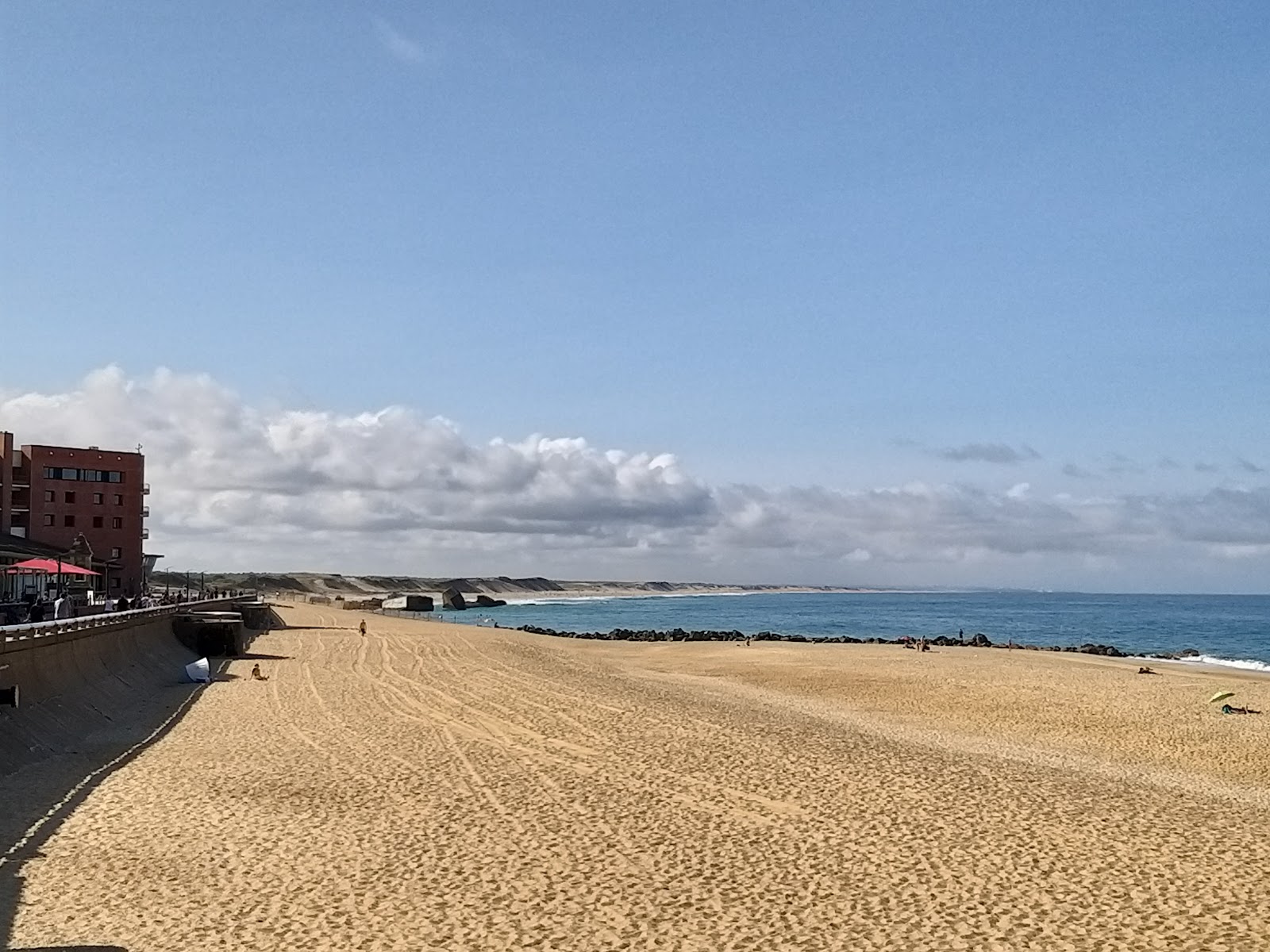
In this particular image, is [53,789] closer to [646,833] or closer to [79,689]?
[79,689]

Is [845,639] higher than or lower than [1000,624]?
higher

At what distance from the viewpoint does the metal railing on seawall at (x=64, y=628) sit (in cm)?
1745

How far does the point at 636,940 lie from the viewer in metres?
8.65

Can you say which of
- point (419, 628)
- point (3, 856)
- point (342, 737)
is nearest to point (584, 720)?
point (342, 737)

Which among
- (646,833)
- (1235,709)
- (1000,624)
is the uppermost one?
(646,833)

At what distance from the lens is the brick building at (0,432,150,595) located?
213ft

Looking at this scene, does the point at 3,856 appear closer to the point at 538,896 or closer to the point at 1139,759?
the point at 538,896

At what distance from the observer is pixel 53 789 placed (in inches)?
535

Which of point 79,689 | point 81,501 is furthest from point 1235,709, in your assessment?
point 81,501

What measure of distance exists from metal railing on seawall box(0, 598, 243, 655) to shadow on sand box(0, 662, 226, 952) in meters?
1.43

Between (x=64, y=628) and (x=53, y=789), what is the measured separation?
9.22 metres

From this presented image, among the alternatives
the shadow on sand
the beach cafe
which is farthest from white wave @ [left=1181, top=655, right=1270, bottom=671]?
the beach cafe

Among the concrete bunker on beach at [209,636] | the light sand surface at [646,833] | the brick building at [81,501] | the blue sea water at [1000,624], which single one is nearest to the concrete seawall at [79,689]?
the light sand surface at [646,833]

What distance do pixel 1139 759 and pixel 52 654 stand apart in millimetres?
21746
